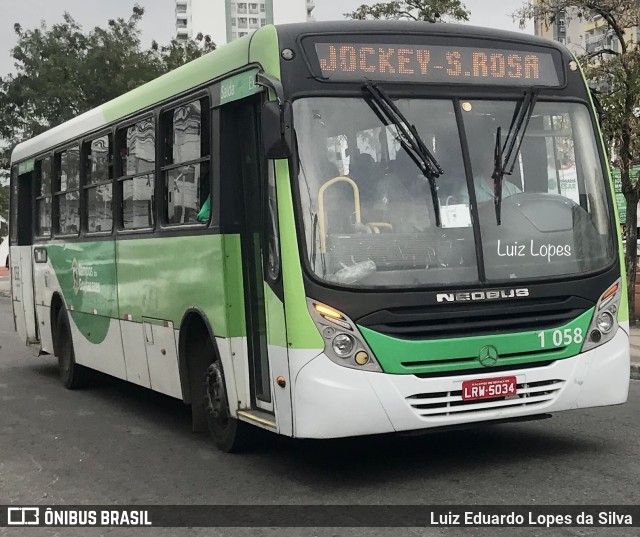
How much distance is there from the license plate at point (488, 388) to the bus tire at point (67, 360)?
22.0 ft

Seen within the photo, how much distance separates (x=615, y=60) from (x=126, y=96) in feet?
34.9

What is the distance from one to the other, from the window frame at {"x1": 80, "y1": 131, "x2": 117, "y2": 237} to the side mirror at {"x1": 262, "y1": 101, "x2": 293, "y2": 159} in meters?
4.03

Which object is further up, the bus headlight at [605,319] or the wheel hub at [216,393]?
the bus headlight at [605,319]

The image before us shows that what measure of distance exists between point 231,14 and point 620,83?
129453mm

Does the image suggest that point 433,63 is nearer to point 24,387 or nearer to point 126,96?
point 126,96

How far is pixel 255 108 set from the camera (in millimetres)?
7699

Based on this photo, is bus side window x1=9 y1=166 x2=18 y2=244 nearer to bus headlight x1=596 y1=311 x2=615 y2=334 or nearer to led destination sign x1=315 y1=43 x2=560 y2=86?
led destination sign x1=315 y1=43 x2=560 y2=86

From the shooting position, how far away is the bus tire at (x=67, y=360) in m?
12.8

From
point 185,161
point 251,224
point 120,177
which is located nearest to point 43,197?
point 120,177

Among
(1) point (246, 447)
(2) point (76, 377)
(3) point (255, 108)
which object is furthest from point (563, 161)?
(2) point (76, 377)

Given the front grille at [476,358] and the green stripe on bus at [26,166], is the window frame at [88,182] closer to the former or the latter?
the green stripe on bus at [26,166]

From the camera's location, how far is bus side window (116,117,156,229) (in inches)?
379

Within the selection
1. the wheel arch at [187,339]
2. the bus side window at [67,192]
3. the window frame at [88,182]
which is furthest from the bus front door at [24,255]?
the wheel arch at [187,339]

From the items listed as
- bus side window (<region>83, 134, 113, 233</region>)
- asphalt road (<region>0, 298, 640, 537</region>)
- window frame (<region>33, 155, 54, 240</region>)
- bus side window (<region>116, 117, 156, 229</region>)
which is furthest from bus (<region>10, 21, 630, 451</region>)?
window frame (<region>33, 155, 54, 240</region>)
